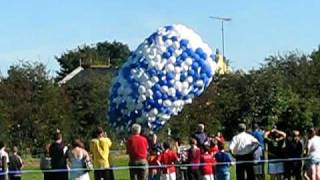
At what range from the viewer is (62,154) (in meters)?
20.9

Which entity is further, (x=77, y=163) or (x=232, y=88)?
(x=232, y=88)

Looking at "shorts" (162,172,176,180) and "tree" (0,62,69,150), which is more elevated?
"tree" (0,62,69,150)

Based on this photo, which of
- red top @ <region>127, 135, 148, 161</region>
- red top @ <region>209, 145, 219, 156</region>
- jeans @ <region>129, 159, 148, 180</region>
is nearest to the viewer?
red top @ <region>127, 135, 148, 161</region>

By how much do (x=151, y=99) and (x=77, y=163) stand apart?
5859 mm

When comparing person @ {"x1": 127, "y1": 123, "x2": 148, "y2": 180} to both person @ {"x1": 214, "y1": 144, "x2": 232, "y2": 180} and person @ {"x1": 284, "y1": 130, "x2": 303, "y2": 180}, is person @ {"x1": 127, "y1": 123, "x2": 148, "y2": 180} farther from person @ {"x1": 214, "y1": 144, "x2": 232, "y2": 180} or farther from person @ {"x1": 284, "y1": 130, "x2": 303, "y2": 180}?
person @ {"x1": 284, "y1": 130, "x2": 303, "y2": 180}

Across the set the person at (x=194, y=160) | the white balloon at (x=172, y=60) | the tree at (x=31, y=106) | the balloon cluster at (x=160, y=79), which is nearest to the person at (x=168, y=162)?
the person at (x=194, y=160)

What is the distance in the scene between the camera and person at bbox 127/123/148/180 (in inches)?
830

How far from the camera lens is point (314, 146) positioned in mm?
22375

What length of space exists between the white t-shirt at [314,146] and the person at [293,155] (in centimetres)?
106

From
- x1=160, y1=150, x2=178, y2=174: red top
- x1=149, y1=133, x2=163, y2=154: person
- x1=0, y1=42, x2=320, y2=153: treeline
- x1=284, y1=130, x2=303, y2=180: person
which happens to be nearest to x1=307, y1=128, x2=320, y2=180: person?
x1=284, y1=130, x2=303, y2=180: person

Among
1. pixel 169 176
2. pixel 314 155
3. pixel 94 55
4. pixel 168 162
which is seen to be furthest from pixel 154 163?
pixel 94 55

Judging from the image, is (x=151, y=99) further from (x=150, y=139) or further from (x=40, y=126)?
(x=40, y=126)

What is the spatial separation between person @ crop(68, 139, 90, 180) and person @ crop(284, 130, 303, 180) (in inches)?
246

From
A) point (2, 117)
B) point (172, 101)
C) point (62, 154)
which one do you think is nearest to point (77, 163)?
point (62, 154)
